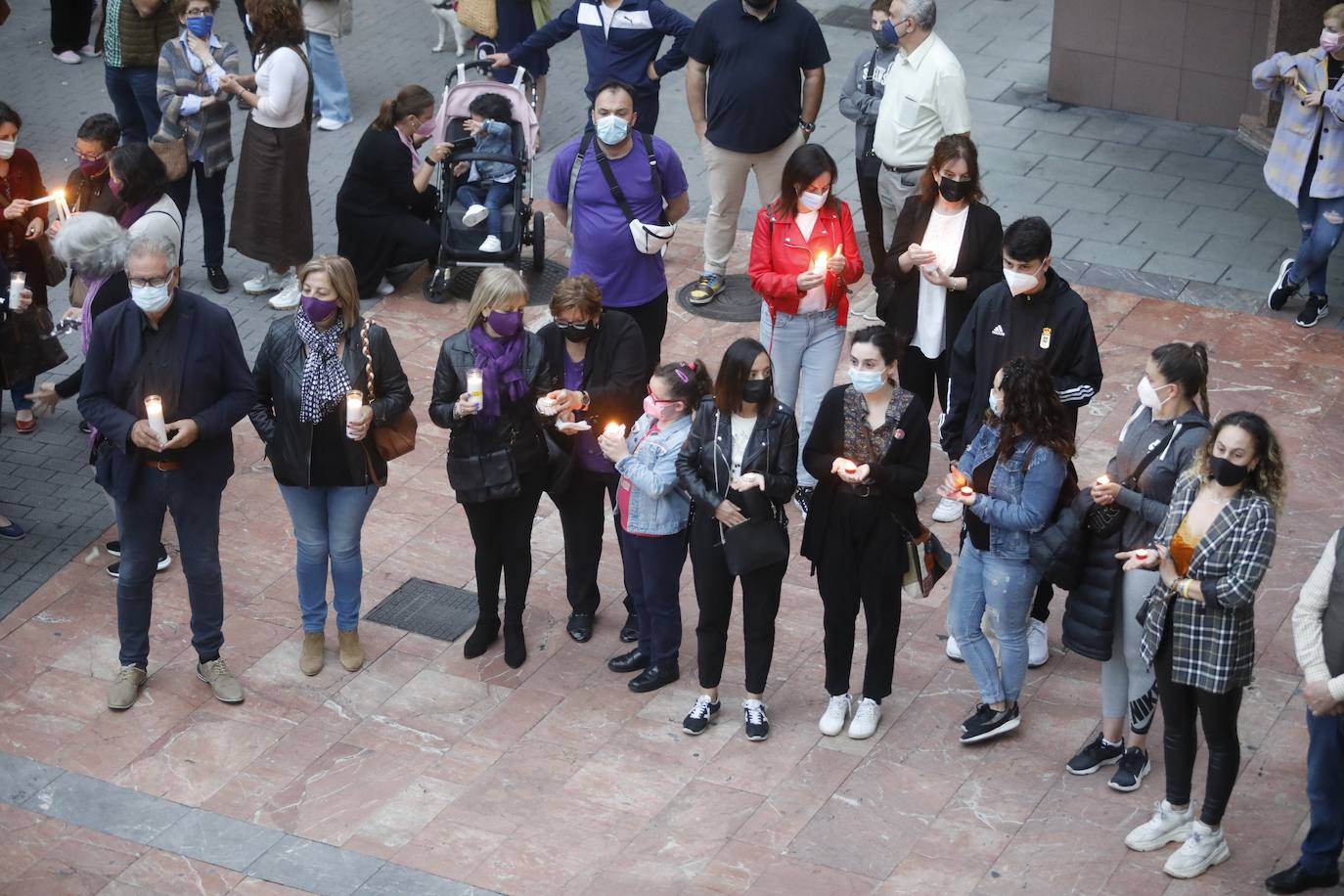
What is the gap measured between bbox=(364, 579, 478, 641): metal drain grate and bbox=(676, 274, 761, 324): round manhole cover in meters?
3.35

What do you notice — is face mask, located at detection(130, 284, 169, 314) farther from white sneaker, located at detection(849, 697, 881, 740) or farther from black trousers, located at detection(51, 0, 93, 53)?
black trousers, located at detection(51, 0, 93, 53)

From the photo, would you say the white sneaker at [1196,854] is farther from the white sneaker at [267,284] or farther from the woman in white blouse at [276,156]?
the white sneaker at [267,284]

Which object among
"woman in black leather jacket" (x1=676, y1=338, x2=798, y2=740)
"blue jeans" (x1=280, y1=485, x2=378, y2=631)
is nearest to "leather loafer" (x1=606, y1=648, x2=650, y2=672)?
"woman in black leather jacket" (x1=676, y1=338, x2=798, y2=740)

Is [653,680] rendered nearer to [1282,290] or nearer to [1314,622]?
[1314,622]

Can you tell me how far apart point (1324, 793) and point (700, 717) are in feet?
8.51

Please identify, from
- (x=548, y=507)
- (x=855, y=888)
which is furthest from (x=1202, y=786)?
(x=548, y=507)

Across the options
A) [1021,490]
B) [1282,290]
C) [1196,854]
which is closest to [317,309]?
[1021,490]

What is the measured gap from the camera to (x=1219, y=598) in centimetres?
650

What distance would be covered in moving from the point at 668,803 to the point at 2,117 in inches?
210

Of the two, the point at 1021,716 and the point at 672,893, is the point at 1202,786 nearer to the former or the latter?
the point at 1021,716

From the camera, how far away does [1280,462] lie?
653cm

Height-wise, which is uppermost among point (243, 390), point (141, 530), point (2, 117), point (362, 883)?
point (2, 117)

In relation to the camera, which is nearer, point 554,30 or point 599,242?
point 599,242

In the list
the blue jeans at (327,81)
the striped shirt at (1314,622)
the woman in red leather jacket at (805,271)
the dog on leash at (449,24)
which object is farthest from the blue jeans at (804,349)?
the dog on leash at (449,24)
